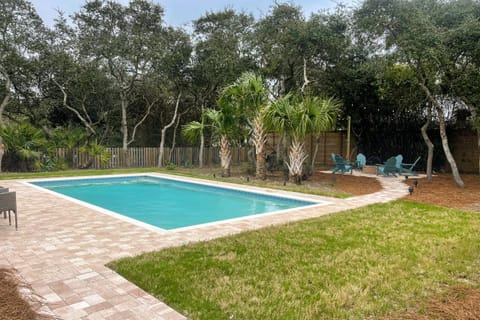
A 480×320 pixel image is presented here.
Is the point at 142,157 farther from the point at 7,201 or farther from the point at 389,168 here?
the point at 7,201

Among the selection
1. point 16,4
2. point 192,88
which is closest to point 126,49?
point 192,88

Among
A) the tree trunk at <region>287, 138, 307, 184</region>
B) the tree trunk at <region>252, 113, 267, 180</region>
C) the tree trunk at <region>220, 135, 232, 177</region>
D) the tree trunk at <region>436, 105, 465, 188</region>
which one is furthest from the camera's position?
the tree trunk at <region>220, 135, 232, 177</region>

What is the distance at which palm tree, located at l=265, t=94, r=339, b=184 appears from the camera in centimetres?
1012

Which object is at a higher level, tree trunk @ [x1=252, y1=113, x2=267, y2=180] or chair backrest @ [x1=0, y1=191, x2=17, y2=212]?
tree trunk @ [x1=252, y1=113, x2=267, y2=180]

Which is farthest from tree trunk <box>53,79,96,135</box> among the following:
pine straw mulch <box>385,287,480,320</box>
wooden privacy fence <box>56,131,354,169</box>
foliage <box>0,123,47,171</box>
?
pine straw mulch <box>385,287,480,320</box>

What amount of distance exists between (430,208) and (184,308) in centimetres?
605

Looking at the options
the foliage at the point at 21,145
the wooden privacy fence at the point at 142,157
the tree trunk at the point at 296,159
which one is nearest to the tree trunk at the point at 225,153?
the tree trunk at the point at 296,159

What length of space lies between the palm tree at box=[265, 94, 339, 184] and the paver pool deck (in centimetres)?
300

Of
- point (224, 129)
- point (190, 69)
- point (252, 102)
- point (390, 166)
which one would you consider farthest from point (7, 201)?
point (190, 69)

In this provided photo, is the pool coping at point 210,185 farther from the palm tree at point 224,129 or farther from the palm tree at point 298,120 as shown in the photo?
the palm tree at point 298,120

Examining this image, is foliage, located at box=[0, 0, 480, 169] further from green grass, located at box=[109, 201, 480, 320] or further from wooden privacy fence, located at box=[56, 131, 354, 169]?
green grass, located at box=[109, 201, 480, 320]

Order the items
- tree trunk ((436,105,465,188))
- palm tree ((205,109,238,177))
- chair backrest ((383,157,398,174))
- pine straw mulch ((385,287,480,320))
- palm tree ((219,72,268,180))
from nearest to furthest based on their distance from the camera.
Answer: pine straw mulch ((385,287,480,320))
tree trunk ((436,105,465,188))
palm tree ((219,72,268,180))
palm tree ((205,109,238,177))
chair backrest ((383,157,398,174))

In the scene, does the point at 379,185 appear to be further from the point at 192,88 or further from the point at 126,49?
the point at 126,49

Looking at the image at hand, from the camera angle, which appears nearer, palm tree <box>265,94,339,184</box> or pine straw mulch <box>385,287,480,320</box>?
pine straw mulch <box>385,287,480,320</box>
